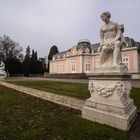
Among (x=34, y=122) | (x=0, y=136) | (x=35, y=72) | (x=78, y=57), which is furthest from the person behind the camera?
(x=35, y=72)

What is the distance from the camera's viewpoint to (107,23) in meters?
6.24

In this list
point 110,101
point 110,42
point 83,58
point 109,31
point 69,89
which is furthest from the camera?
point 83,58

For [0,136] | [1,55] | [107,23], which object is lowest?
[0,136]

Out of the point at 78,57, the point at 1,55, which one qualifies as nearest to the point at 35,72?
the point at 1,55

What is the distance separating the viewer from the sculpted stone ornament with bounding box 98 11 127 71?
580cm

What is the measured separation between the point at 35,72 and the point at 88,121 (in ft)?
208

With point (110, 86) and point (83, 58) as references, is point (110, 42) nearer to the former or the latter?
point (110, 86)

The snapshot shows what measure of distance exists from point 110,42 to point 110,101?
76.2 inches

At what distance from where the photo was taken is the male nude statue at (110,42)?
19.1 feet

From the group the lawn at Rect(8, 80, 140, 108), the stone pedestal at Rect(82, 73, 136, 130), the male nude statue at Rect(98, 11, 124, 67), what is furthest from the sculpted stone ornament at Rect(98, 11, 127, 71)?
the lawn at Rect(8, 80, 140, 108)

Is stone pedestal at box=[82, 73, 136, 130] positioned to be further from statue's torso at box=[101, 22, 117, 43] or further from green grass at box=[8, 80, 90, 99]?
green grass at box=[8, 80, 90, 99]

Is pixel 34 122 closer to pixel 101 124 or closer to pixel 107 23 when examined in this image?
pixel 101 124

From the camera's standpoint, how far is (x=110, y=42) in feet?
19.7

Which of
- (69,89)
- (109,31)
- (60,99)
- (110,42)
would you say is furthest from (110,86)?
(69,89)
